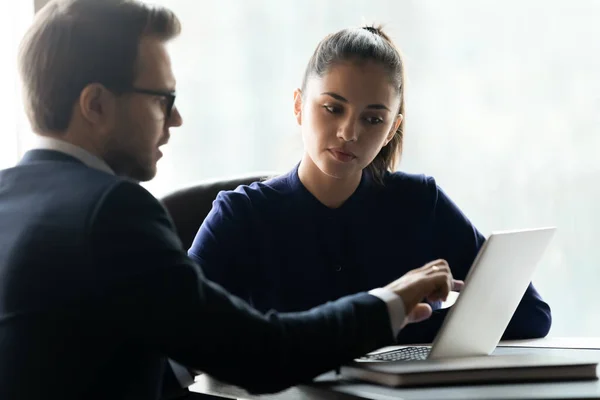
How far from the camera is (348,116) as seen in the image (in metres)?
1.63

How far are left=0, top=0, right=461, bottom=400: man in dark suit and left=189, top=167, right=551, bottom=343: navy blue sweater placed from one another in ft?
1.57

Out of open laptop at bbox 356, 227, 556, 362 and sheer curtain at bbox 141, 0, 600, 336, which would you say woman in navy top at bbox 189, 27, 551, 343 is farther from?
sheer curtain at bbox 141, 0, 600, 336

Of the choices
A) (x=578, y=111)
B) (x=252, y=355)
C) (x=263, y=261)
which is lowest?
(x=263, y=261)

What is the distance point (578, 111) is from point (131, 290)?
1618 millimetres

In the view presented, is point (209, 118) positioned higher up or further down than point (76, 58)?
further down

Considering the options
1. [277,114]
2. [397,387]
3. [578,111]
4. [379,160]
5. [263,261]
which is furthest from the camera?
[277,114]

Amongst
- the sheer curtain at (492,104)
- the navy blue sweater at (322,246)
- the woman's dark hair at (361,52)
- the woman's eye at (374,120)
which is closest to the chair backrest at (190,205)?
the navy blue sweater at (322,246)

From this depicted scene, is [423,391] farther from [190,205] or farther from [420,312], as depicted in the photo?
[190,205]

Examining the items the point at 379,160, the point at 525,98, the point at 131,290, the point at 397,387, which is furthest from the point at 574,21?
the point at 131,290

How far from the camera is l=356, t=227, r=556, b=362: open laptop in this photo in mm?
1254

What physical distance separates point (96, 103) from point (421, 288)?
54 centimetres

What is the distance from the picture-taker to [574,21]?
2.25 meters

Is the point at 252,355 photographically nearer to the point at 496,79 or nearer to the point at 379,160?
the point at 379,160

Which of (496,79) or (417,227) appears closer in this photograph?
(417,227)
